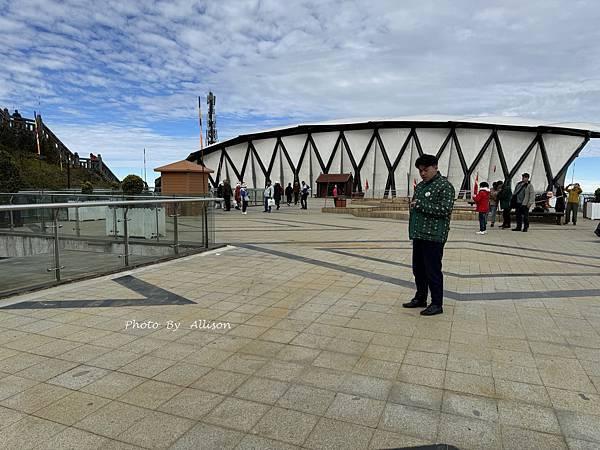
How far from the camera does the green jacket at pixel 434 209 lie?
4.34 m

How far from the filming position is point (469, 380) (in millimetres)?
3074

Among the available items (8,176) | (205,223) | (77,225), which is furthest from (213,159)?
(77,225)

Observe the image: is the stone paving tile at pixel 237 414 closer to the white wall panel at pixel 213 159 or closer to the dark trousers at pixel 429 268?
the dark trousers at pixel 429 268

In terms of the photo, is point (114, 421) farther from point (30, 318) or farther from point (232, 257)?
point (232, 257)

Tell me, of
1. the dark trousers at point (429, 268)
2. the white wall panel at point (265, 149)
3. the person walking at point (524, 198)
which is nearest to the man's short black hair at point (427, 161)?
the dark trousers at point (429, 268)

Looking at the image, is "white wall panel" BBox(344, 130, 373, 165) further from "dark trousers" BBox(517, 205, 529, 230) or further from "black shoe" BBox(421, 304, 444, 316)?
"black shoe" BBox(421, 304, 444, 316)

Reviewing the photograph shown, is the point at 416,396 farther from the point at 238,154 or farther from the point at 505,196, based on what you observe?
the point at 238,154

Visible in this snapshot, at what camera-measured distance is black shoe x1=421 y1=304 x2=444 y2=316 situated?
14.9 feet

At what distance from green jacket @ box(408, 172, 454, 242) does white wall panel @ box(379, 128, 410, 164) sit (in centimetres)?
4804

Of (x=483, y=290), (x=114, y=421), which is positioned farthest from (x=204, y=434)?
(x=483, y=290)

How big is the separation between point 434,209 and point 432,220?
0.12 m

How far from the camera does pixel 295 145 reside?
56.7 metres

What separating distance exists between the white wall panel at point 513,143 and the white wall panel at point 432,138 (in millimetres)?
6059

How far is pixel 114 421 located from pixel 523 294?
16.6 ft
